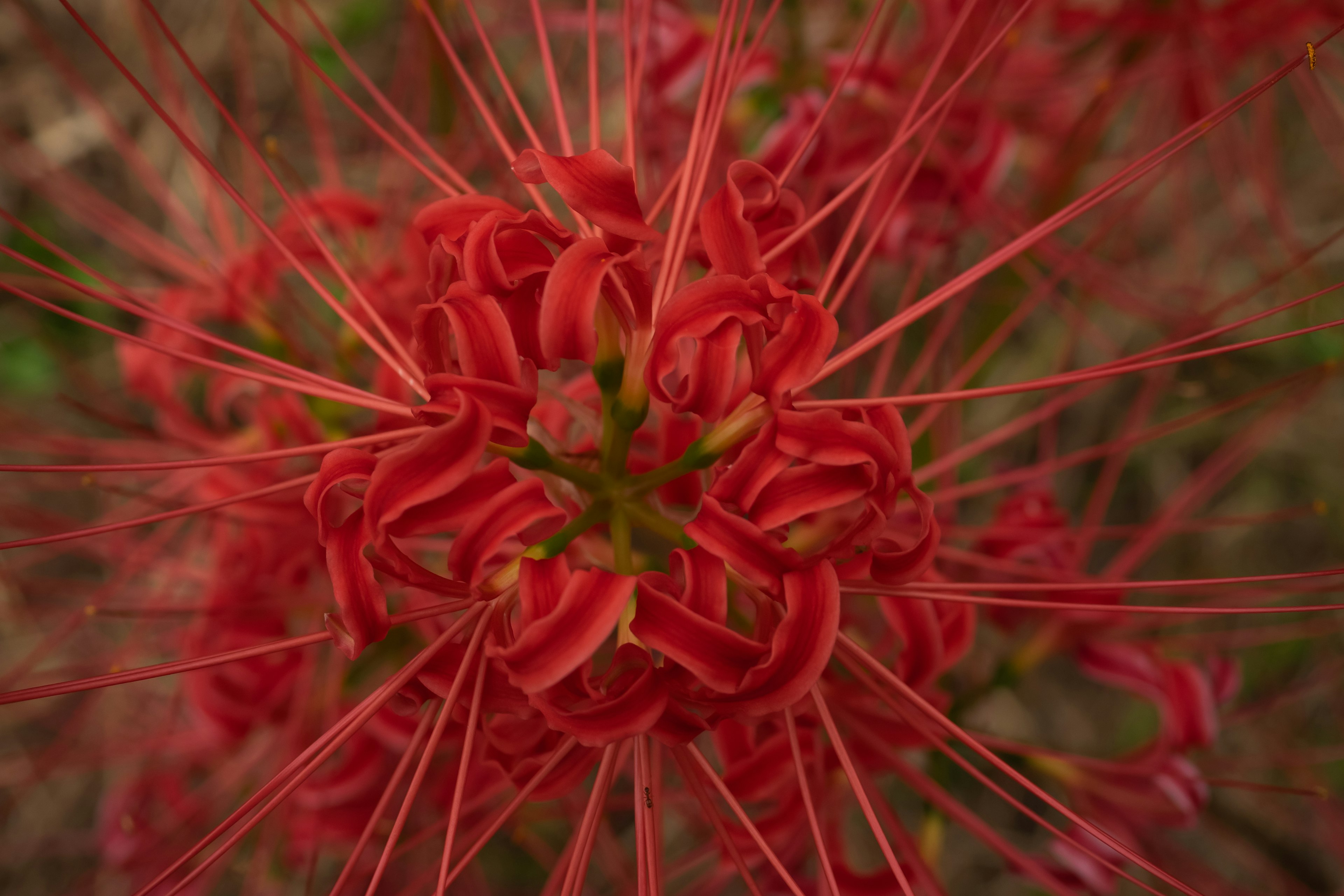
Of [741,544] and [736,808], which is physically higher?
[741,544]

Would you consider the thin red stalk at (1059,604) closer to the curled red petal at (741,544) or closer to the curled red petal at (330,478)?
the curled red petal at (741,544)

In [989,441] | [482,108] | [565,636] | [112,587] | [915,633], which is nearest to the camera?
[565,636]

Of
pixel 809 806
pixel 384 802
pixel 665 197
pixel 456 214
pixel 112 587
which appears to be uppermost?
pixel 665 197

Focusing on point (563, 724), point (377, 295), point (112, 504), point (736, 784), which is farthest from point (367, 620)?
point (112, 504)

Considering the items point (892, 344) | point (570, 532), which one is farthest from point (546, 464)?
point (892, 344)

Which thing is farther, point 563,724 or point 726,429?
point 726,429

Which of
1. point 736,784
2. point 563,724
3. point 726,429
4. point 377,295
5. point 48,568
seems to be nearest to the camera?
point 563,724

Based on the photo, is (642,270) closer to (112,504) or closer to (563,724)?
(563,724)

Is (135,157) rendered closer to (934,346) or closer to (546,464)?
(546,464)
